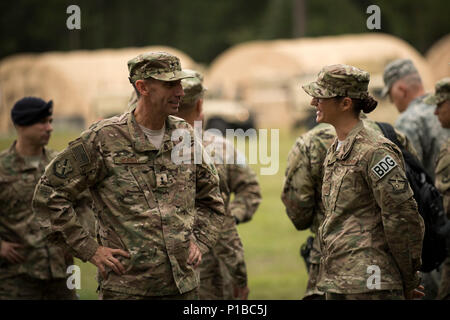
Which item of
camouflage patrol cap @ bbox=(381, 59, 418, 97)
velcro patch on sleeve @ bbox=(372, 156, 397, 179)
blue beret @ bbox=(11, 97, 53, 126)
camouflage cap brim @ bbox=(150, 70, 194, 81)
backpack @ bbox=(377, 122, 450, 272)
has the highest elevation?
camouflage patrol cap @ bbox=(381, 59, 418, 97)

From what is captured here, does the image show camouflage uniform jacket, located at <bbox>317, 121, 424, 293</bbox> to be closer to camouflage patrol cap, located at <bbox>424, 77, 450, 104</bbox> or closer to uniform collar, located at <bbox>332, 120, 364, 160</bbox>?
uniform collar, located at <bbox>332, 120, 364, 160</bbox>

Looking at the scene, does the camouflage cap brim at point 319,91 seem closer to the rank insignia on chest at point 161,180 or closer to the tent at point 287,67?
the rank insignia on chest at point 161,180

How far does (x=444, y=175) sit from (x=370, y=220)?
62.4 inches

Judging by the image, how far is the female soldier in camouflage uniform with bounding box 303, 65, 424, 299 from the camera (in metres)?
4.30

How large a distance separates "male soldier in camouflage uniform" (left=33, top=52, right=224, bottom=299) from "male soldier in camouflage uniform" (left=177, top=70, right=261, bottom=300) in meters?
1.25

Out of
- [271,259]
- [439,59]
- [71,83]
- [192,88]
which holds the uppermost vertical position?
[439,59]

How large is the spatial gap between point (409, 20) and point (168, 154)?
4284 cm

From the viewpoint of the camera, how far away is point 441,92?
618 centimetres

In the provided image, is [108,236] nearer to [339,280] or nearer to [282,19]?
[339,280]

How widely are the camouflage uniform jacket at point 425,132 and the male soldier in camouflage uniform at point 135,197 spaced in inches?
116

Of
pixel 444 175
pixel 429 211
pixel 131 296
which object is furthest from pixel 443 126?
pixel 131 296

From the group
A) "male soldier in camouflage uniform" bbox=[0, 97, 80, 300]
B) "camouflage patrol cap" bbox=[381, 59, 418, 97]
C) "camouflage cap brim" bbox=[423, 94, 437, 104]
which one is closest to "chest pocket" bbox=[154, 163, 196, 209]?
"male soldier in camouflage uniform" bbox=[0, 97, 80, 300]

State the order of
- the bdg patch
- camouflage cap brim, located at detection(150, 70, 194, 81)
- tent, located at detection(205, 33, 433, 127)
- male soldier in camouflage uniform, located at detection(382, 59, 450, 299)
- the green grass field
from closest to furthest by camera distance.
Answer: the bdg patch < camouflage cap brim, located at detection(150, 70, 194, 81) < male soldier in camouflage uniform, located at detection(382, 59, 450, 299) < the green grass field < tent, located at detection(205, 33, 433, 127)

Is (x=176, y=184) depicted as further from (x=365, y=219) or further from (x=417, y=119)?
(x=417, y=119)
